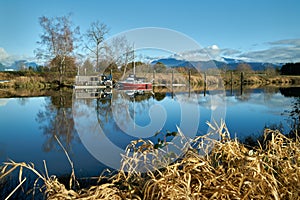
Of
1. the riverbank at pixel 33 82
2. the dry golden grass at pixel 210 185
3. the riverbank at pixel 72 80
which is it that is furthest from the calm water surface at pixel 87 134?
the riverbank at pixel 33 82

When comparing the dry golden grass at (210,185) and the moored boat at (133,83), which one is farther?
the moored boat at (133,83)

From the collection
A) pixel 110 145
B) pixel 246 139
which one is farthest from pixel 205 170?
pixel 246 139

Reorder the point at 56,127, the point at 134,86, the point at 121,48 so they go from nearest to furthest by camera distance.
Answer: the point at 121,48
the point at 56,127
the point at 134,86

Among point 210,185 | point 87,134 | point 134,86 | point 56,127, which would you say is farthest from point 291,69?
point 210,185

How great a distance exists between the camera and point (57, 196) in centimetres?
102

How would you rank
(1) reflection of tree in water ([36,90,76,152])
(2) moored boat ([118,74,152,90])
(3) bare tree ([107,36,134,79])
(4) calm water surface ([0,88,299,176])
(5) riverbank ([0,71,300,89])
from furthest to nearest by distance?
(5) riverbank ([0,71,300,89]) < (2) moored boat ([118,74,152,90]) < (1) reflection of tree in water ([36,90,76,152]) < (4) calm water surface ([0,88,299,176]) < (3) bare tree ([107,36,134,79])

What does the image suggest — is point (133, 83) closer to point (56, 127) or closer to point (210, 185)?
point (56, 127)

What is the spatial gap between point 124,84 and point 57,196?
679 inches

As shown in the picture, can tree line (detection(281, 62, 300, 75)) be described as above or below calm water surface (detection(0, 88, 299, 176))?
above

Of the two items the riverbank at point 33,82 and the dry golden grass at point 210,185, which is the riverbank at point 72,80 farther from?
the dry golden grass at point 210,185

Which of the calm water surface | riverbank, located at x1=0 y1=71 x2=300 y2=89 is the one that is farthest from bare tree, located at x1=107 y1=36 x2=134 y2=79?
riverbank, located at x1=0 y1=71 x2=300 y2=89

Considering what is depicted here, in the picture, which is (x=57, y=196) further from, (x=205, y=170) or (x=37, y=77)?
(x=37, y=77)

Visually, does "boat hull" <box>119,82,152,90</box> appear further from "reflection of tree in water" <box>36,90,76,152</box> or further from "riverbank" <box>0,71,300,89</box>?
"reflection of tree in water" <box>36,90,76,152</box>

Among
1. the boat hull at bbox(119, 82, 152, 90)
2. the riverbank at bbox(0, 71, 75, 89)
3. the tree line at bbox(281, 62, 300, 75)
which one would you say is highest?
the tree line at bbox(281, 62, 300, 75)
